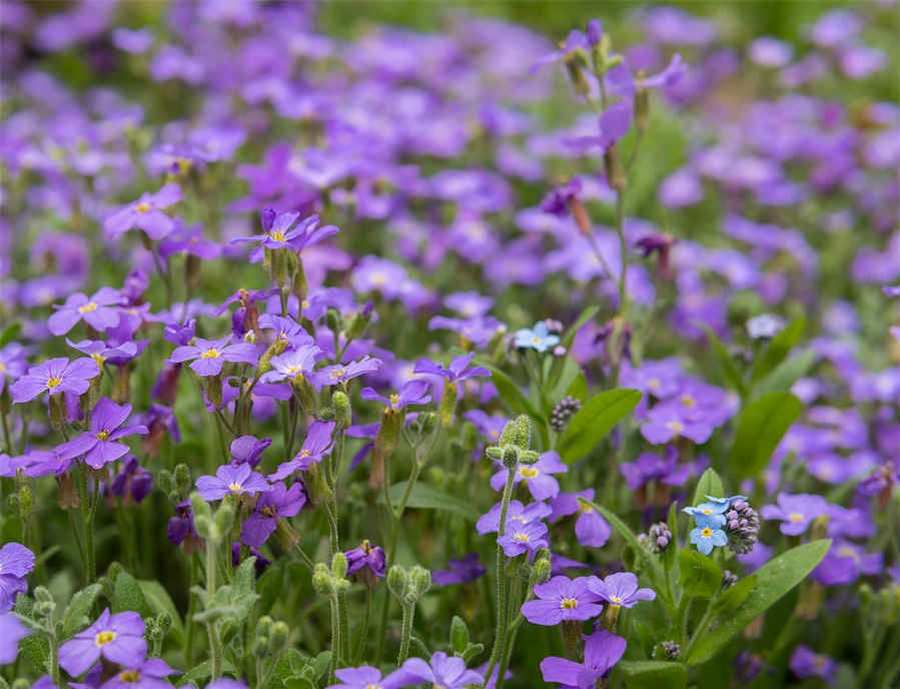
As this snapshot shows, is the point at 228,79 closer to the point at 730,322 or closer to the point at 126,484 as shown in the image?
the point at 730,322

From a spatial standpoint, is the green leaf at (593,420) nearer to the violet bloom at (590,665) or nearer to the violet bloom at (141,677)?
the violet bloom at (590,665)

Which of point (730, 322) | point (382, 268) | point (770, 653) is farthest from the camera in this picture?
point (730, 322)

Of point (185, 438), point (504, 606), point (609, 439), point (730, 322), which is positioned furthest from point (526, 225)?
point (504, 606)

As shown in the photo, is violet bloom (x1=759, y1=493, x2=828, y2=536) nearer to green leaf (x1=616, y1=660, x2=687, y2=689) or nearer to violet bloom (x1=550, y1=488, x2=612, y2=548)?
violet bloom (x1=550, y1=488, x2=612, y2=548)

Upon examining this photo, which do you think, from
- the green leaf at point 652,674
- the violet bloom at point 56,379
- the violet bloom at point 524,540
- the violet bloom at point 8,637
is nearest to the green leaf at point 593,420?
the violet bloom at point 524,540

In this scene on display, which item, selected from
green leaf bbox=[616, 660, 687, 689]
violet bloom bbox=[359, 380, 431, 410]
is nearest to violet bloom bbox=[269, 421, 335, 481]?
violet bloom bbox=[359, 380, 431, 410]

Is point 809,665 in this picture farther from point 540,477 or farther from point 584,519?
point 540,477
